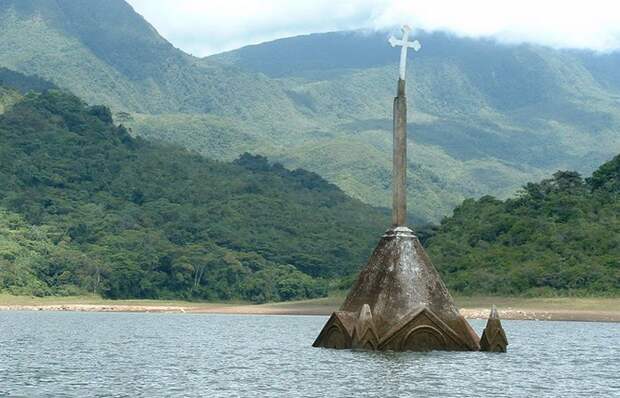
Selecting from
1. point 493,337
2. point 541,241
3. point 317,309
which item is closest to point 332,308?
point 317,309

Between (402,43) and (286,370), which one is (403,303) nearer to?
(286,370)

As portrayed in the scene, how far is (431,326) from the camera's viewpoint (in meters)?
61.2

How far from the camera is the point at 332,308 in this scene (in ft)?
580

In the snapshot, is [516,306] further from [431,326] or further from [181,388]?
[181,388]

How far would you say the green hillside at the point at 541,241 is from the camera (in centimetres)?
14862

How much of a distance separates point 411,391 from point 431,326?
38.7ft

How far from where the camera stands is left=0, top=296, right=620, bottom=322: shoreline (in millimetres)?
140375

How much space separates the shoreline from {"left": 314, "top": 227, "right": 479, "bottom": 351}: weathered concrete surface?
80.5 meters

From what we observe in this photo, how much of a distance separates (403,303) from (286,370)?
272 inches

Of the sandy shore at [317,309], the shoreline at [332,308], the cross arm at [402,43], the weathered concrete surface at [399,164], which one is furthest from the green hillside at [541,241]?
the cross arm at [402,43]

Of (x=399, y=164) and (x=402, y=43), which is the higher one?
(x=402, y=43)

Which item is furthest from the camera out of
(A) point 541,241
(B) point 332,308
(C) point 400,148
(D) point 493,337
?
(B) point 332,308

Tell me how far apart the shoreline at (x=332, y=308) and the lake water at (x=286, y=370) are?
48854mm

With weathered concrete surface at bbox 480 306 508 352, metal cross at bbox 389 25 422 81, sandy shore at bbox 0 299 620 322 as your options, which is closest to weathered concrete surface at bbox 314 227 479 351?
weathered concrete surface at bbox 480 306 508 352
